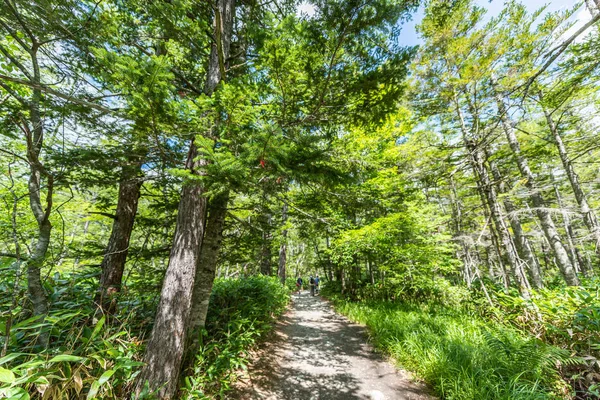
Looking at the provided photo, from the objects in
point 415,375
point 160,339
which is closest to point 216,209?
point 160,339

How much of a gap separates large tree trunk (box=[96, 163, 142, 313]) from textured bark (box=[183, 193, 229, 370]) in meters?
1.20

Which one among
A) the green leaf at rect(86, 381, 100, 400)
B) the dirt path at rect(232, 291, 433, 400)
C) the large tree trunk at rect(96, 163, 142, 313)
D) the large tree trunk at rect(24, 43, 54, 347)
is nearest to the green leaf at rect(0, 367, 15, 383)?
the green leaf at rect(86, 381, 100, 400)

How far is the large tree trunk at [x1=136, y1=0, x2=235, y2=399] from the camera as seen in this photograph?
2551 millimetres

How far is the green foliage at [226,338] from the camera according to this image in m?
3.11

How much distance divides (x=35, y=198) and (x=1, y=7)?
206 cm

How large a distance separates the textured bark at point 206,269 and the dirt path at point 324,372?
120cm

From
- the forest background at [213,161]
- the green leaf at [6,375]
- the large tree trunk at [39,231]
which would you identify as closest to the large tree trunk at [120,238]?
the forest background at [213,161]

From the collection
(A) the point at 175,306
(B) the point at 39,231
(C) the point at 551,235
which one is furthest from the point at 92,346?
(C) the point at 551,235

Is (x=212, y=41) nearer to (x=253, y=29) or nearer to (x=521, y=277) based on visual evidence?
(x=253, y=29)

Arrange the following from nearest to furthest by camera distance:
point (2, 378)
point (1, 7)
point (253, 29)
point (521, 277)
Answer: point (2, 378)
point (1, 7)
point (253, 29)
point (521, 277)

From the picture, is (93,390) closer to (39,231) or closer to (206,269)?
(39,231)

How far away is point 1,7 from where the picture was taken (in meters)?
2.28

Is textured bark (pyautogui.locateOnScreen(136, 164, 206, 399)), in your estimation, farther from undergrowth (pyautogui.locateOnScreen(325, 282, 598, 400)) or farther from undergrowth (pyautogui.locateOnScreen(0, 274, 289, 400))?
undergrowth (pyautogui.locateOnScreen(325, 282, 598, 400))

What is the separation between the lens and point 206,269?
3850 millimetres
